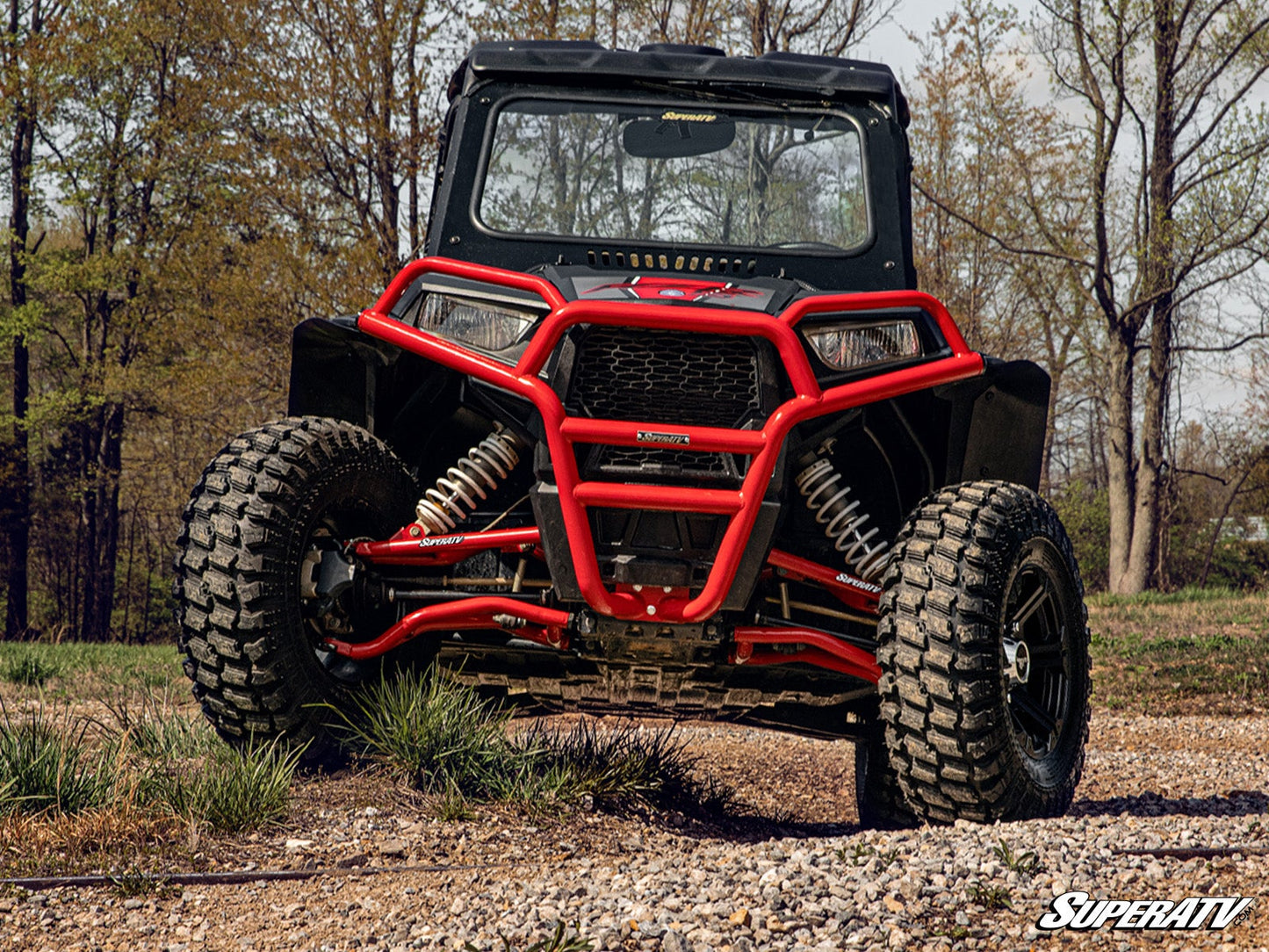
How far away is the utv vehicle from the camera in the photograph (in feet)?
12.6

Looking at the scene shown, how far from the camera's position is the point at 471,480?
14.2ft

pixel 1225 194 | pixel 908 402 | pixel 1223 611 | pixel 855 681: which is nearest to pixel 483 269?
pixel 908 402

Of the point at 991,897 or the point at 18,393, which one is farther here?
the point at 18,393

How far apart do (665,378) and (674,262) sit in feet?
3.33

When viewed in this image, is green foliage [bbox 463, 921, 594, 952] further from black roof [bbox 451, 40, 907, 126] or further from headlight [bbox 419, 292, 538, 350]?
black roof [bbox 451, 40, 907, 126]

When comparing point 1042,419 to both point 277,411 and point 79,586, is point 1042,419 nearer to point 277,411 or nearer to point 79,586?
point 277,411

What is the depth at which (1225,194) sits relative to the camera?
64.2 ft

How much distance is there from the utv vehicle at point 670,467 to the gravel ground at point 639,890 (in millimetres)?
469

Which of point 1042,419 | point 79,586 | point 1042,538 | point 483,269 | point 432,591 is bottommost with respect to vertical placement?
point 79,586

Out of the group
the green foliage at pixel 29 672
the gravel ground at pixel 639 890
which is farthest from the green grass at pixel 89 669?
the gravel ground at pixel 639 890

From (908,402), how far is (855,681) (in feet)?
3.53
